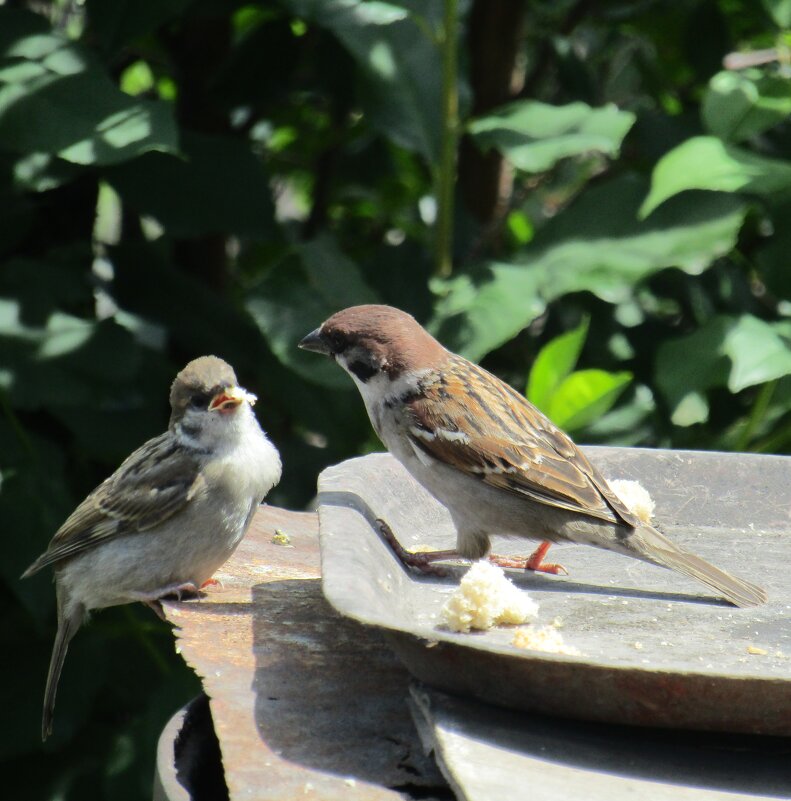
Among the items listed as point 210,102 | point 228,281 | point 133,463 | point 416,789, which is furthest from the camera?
point 228,281

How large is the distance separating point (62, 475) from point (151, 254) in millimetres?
813

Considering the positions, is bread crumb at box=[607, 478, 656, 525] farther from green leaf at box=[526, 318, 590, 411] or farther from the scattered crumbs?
the scattered crumbs

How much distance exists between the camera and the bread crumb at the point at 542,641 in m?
1.92

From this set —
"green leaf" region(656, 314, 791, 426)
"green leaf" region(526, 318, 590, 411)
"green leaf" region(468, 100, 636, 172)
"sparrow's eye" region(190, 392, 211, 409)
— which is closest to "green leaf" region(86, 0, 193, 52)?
"green leaf" region(468, 100, 636, 172)

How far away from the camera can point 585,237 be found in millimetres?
3783

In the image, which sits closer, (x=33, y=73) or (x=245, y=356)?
(x=33, y=73)

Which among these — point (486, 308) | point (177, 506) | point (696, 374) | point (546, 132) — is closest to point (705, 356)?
point (696, 374)

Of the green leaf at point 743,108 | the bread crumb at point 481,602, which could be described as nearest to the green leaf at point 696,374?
the green leaf at point 743,108

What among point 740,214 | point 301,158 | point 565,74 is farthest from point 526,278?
point 301,158

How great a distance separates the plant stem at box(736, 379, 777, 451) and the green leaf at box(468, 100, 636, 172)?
78 centimetres

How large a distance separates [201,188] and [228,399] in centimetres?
108

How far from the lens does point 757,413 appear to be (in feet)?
12.2

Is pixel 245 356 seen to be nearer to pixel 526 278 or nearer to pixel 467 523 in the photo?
pixel 526 278

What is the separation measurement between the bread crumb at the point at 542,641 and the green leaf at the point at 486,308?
1.65 metres
